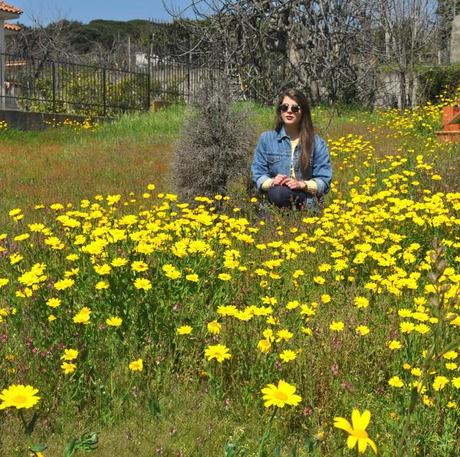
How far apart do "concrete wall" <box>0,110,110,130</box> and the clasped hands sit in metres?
12.8

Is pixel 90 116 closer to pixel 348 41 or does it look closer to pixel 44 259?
pixel 348 41

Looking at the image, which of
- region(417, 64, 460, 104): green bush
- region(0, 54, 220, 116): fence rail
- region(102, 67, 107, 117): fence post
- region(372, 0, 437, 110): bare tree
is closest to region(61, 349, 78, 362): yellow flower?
region(372, 0, 437, 110): bare tree

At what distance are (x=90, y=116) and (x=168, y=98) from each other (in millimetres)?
4413

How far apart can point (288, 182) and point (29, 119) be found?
1345cm

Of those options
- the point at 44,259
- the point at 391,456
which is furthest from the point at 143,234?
the point at 391,456

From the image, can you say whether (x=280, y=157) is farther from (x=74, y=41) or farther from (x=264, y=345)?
(x=74, y=41)

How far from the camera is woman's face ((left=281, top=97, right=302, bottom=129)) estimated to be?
5.80 m

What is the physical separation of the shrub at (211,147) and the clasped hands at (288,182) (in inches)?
32.6

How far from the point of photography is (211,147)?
20.4ft

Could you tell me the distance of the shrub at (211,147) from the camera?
245 inches

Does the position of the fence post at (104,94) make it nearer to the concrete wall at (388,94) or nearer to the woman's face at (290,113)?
the concrete wall at (388,94)

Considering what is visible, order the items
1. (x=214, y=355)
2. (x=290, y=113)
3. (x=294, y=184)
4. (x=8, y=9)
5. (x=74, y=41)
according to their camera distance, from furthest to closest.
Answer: (x=74, y=41)
(x=8, y=9)
(x=290, y=113)
(x=294, y=184)
(x=214, y=355)

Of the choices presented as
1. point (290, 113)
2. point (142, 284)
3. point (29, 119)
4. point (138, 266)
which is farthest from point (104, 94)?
point (142, 284)

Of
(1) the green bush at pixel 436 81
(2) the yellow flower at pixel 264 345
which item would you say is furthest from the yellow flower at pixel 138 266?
(1) the green bush at pixel 436 81
